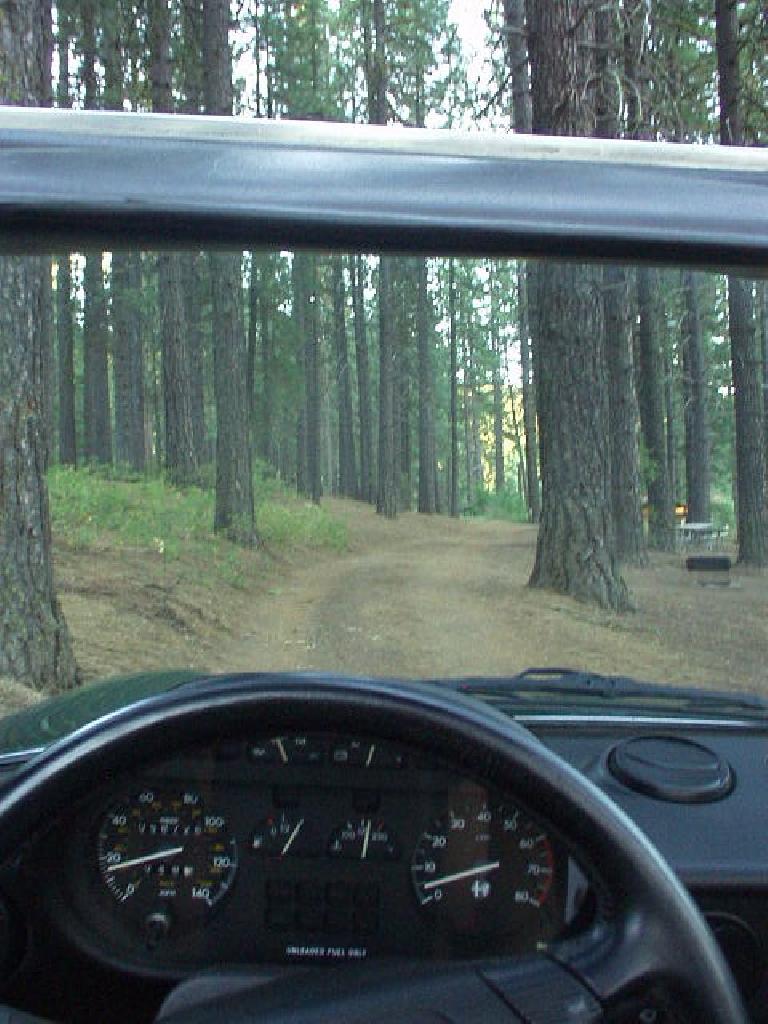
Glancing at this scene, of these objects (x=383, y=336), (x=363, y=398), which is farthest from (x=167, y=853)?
(x=383, y=336)

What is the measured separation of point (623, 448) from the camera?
2.94m

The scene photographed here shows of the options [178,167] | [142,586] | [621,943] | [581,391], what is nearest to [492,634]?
[581,391]

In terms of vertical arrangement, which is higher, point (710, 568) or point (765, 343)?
point (765, 343)

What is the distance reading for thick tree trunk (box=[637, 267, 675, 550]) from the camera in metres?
2.48

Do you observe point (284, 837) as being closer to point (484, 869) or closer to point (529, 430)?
point (484, 869)

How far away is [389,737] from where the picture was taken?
1.60 metres

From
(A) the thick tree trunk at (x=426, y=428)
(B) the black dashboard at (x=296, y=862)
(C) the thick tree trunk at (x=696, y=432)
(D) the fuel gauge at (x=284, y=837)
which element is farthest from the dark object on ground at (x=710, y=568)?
(D) the fuel gauge at (x=284, y=837)

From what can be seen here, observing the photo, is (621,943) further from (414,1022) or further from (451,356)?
(451,356)

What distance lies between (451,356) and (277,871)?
5.83 feet

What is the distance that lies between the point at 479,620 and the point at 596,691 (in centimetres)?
39

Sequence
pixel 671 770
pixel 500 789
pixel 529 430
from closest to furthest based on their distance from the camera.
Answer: pixel 500 789, pixel 671 770, pixel 529 430

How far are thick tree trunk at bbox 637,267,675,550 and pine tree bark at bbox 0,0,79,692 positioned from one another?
1.32m

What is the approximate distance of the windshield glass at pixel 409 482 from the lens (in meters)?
2.57

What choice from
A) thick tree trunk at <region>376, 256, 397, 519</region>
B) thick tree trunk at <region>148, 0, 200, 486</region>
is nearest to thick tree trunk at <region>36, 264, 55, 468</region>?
thick tree trunk at <region>148, 0, 200, 486</region>
